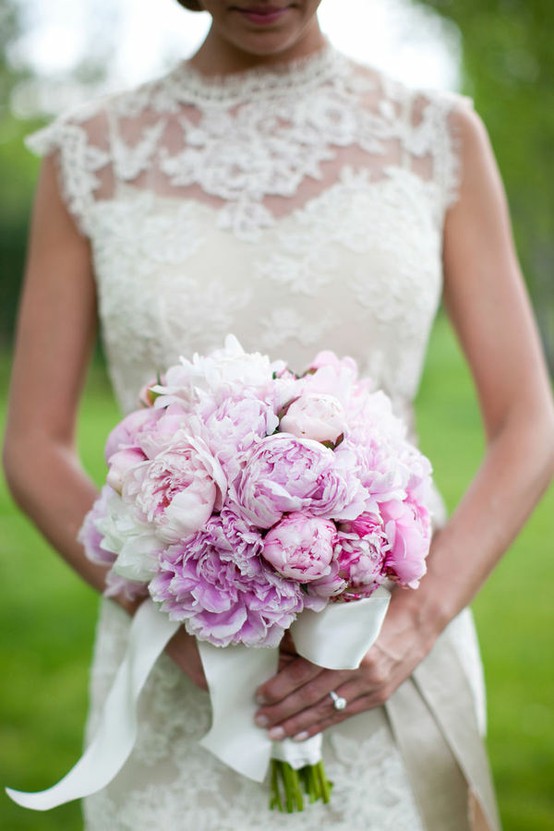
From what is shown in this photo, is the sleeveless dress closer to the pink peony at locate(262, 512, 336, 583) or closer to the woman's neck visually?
the woman's neck

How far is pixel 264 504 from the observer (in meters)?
1.86

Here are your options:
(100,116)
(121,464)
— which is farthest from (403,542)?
(100,116)

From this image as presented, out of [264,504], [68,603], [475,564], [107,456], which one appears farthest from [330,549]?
[68,603]

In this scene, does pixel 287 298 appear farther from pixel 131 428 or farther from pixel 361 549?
pixel 361 549

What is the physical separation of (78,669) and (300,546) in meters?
5.77


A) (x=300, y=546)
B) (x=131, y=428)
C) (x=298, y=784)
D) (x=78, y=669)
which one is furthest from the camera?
(x=78, y=669)

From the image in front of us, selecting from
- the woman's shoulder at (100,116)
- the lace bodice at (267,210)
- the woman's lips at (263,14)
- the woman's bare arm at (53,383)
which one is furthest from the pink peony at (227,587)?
the woman's shoulder at (100,116)

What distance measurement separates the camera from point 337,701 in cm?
220

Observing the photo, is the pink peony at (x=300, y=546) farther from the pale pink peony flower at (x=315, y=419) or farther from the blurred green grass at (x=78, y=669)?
the blurred green grass at (x=78, y=669)

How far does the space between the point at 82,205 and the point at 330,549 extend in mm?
1370

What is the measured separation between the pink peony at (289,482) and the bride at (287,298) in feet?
1.92

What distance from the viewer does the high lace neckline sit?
2.88 metres

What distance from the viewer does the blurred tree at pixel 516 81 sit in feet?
28.1

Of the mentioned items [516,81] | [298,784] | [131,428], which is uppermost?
[131,428]
